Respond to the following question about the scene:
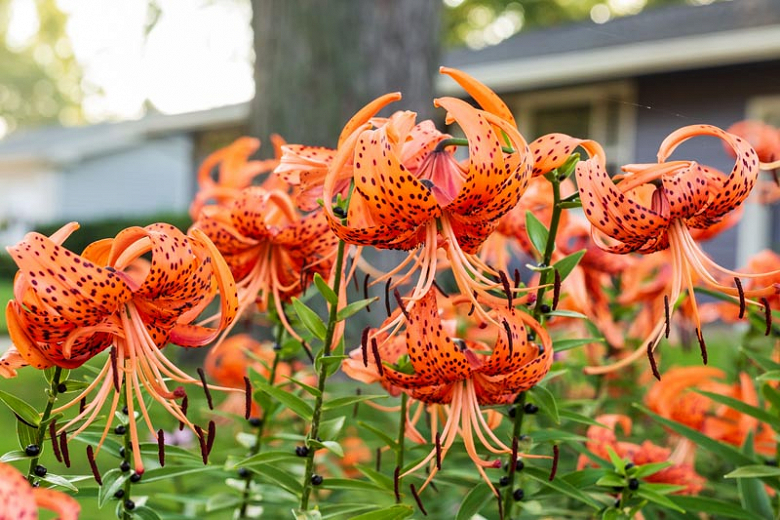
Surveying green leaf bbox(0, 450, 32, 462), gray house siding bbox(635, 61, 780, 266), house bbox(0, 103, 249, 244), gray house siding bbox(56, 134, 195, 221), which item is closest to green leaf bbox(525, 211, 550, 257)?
green leaf bbox(0, 450, 32, 462)

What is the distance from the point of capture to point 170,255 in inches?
29.0

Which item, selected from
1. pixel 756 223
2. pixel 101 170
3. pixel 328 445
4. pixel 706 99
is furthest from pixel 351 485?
pixel 101 170

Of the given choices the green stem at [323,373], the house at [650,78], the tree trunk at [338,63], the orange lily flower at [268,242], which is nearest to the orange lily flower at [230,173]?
the orange lily flower at [268,242]

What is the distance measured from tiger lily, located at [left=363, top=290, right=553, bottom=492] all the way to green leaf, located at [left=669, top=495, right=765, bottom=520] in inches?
11.5

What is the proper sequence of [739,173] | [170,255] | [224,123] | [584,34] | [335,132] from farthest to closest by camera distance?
1. [224,123]
2. [584,34]
3. [335,132]
4. [739,173]
5. [170,255]

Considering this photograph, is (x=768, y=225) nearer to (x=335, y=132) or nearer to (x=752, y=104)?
(x=752, y=104)

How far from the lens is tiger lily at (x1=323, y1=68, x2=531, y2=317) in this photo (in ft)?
2.42

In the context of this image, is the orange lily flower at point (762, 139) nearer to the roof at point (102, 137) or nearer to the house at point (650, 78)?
the house at point (650, 78)

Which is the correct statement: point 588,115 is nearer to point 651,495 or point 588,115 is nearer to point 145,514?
point 651,495

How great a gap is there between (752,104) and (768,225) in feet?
3.04

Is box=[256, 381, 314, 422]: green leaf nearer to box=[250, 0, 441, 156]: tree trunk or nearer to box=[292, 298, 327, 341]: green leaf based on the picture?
box=[292, 298, 327, 341]: green leaf

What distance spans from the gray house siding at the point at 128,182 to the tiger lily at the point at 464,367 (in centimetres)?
1394

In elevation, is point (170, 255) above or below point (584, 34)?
below

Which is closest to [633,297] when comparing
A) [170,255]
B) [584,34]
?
[170,255]
